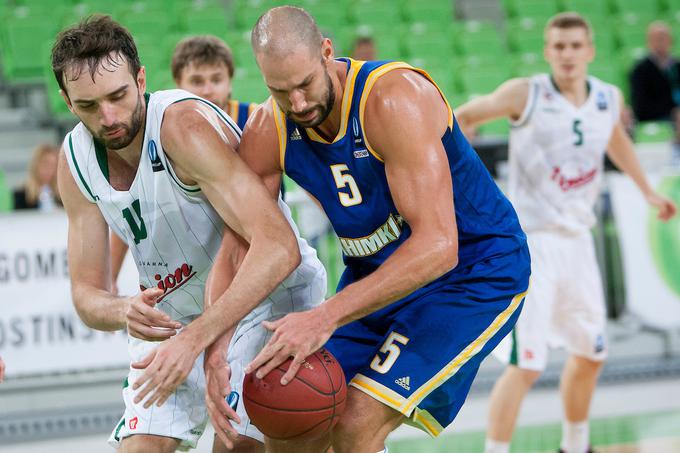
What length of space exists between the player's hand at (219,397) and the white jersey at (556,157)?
2808 millimetres

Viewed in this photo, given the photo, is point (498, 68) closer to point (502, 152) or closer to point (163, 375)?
point (502, 152)

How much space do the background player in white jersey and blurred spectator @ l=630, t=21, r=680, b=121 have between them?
15.6ft

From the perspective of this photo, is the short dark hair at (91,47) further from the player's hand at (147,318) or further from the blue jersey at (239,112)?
the blue jersey at (239,112)

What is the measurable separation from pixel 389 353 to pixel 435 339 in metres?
0.15

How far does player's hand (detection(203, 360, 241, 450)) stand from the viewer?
2957 millimetres

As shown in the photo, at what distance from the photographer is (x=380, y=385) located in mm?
3174

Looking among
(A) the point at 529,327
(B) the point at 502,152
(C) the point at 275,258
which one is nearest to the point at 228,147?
(C) the point at 275,258

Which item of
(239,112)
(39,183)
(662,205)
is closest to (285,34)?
(239,112)

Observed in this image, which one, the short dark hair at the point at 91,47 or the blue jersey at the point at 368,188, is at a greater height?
the short dark hair at the point at 91,47

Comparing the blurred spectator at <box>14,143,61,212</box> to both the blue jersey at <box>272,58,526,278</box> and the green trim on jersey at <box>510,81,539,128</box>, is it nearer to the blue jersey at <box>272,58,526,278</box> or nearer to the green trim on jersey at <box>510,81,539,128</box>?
the green trim on jersey at <box>510,81,539,128</box>

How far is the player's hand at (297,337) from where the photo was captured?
2865 mm

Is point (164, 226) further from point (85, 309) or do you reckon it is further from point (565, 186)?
point (565, 186)

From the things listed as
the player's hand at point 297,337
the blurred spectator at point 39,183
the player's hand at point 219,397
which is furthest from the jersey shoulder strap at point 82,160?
the blurred spectator at point 39,183

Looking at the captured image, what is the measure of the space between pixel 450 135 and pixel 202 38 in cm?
219
